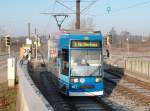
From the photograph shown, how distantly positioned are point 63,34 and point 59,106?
Answer: 4.16 meters

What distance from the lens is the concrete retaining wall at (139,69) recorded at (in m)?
35.8

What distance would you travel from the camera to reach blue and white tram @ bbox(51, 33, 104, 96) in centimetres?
2198

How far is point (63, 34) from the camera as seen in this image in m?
23.0

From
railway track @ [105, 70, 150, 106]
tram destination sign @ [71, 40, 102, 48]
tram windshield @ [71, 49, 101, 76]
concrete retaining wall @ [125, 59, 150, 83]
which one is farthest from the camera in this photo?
concrete retaining wall @ [125, 59, 150, 83]

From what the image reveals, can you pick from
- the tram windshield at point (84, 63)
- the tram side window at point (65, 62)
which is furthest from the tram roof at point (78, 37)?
the tram windshield at point (84, 63)

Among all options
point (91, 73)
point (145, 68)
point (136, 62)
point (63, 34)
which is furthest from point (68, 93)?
point (136, 62)

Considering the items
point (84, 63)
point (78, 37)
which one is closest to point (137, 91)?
point (84, 63)

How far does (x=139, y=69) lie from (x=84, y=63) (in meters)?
18.1

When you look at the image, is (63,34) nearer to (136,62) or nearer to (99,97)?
(99,97)

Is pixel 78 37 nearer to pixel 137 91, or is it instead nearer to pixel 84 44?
pixel 84 44

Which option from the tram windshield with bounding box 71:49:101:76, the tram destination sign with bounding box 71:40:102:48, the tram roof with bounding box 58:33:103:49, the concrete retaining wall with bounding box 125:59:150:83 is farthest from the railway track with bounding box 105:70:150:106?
the tram roof with bounding box 58:33:103:49

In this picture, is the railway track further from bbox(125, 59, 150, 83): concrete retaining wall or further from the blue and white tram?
the blue and white tram

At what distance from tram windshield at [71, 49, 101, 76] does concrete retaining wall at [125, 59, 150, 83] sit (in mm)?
12744

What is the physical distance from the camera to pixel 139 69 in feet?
129
